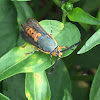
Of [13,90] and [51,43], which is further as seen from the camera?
[13,90]

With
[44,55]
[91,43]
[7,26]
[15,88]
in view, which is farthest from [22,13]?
[91,43]

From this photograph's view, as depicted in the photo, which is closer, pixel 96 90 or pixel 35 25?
pixel 96 90

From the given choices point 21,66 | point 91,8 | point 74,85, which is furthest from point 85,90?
point 21,66

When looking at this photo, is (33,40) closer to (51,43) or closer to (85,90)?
(51,43)

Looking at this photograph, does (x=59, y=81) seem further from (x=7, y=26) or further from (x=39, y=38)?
(x=7, y=26)

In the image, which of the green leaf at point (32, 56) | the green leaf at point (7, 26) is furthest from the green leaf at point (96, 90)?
the green leaf at point (7, 26)

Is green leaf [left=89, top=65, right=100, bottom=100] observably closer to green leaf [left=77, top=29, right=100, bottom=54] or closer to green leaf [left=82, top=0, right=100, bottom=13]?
green leaf [left=77, top=29, right=100, bottom=54]

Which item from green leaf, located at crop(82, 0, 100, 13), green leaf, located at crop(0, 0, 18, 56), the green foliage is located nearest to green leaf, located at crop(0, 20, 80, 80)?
the green foliage
